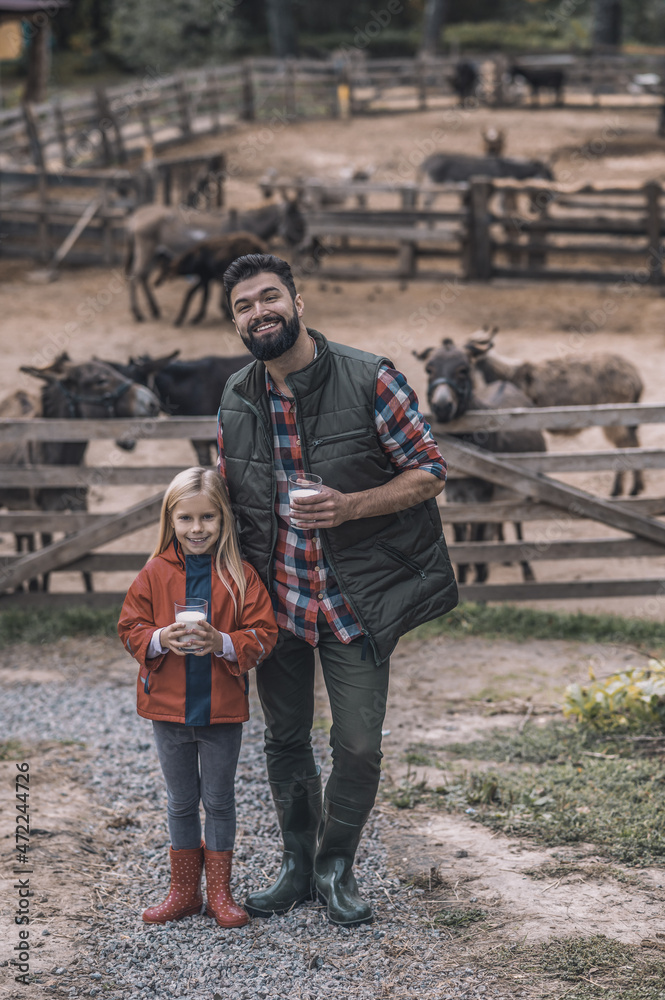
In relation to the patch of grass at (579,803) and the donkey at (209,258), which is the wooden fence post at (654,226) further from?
the patch of grass at (579,803)

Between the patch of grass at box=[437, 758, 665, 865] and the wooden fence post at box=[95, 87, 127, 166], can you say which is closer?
the patch of grass at box=[437, 758, 665, 865]

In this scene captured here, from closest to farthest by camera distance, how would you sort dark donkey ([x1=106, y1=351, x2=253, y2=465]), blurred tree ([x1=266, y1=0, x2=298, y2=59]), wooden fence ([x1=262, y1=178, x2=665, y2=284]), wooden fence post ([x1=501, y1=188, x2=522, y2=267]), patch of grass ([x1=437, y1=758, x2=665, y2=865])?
patch of grass ([x1=437, y1=758, x2=665, y2=865]), dark donkey ([x1=106, y1=351, x2=253, y2=465]), wooden fence ([x1=262, y1=178, x2=665, y2=284]), wooden fence post ([x1=501, y1=188, x2=522, y2=267]), blurred tree ([x1=266, y1=0, x2=298, y2=59])

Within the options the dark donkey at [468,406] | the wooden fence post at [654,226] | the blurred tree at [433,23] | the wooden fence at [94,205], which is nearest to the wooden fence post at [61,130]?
the wooden fence at [94,205]

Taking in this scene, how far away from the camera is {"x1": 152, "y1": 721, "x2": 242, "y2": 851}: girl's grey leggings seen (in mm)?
3162

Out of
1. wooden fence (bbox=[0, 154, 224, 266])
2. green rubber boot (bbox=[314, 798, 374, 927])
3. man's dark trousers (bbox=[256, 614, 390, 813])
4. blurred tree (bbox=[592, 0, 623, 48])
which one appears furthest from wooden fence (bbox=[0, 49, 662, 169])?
green rubber boot (bbox=[314, 798, 374, 927])

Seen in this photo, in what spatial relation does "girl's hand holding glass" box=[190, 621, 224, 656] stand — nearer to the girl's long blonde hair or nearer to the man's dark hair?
the girl's long blonde hair

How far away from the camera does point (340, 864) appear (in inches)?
129

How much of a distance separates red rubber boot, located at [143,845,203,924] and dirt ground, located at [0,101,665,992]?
10.3 inches

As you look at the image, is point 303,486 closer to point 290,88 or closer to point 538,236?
point 538,236

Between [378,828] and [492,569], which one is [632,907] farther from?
[492,569]

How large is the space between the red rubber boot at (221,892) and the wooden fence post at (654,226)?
1280 centimetres

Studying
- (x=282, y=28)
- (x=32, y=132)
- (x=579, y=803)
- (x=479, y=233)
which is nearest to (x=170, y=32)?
(x=282, y=28)

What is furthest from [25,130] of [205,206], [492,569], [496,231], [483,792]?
[483,792]

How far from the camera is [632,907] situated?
332cm
